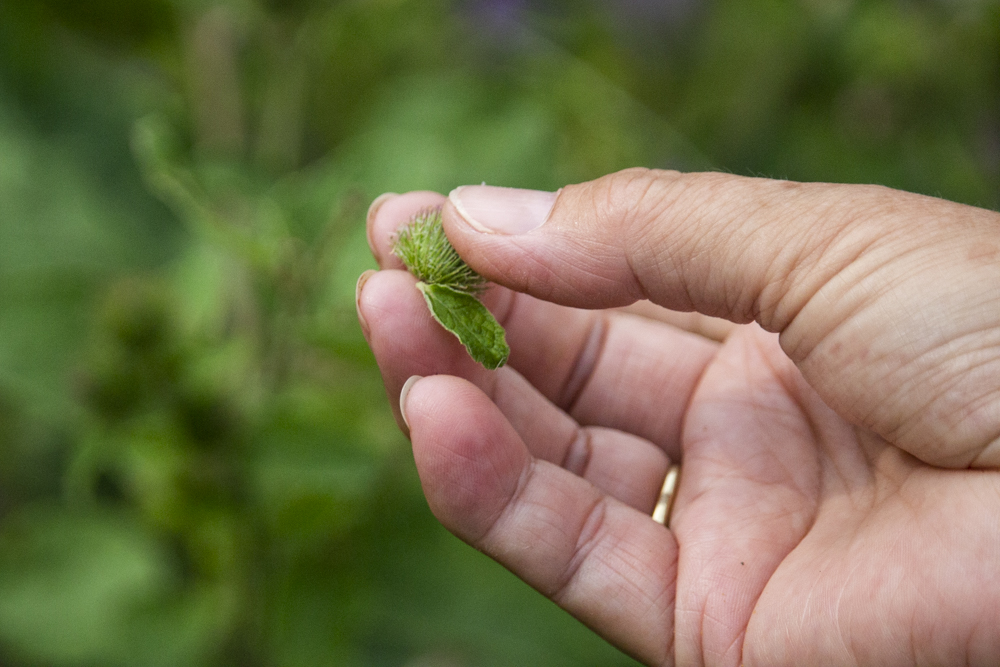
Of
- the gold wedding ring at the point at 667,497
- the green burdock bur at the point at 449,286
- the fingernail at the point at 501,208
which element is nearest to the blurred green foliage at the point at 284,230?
the green burdock bur at the point at 449,286

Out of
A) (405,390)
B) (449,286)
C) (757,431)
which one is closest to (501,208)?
(449,286)

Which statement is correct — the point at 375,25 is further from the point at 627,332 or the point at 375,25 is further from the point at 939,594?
Answer: the point at 939,594

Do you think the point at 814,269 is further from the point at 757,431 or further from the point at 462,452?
the point at 462,452

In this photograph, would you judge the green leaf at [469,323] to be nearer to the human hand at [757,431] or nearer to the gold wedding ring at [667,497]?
the human hand at [757,431]

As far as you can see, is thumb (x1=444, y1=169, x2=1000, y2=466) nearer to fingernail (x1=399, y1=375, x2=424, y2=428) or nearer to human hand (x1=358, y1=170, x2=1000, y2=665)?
human hand (x1=358, y1=170, x2=1000, y2=665)

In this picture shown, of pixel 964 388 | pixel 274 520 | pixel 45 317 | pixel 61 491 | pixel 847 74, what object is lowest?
pixel 61 491

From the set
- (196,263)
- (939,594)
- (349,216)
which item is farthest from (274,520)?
(939,594)

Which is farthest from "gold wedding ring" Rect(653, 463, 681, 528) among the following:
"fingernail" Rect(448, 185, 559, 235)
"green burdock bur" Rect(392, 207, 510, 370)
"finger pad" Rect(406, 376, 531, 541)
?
"fingernail" Rect(448, 185, 559, 235)

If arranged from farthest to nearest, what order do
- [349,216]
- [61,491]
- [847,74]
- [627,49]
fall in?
[627,49] < [847,74] < [61,491] < [349,216]
